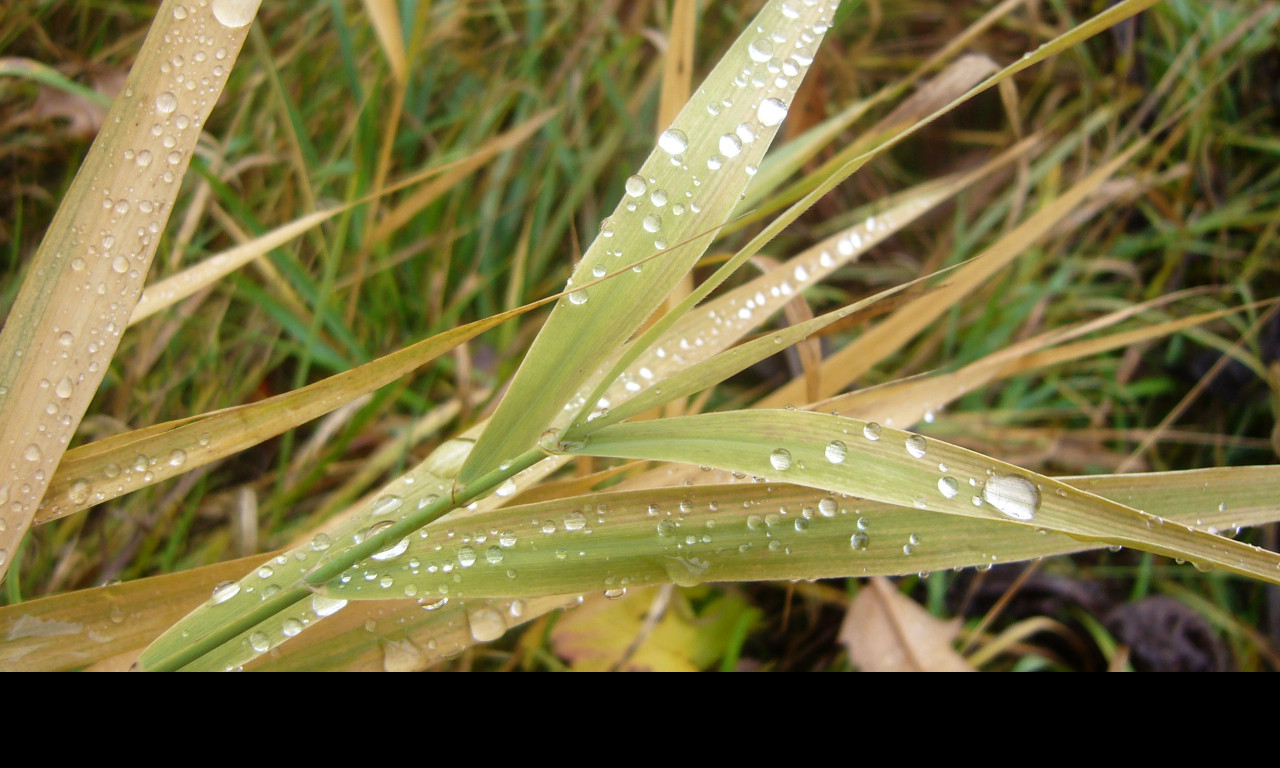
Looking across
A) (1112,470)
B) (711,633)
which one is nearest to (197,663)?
(711,633)

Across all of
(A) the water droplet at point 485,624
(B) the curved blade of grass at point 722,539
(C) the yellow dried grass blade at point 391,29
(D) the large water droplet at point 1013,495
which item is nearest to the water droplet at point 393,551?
(B) the curved blade of grass at point 722,539

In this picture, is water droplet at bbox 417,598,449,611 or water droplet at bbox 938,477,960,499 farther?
water droplet at bbox 417,598,449,611

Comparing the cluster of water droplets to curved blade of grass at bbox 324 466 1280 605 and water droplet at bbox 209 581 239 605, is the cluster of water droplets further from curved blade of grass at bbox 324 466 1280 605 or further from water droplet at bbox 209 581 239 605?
water droplet at bbox 209 581 239 605

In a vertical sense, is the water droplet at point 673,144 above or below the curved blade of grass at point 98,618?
above

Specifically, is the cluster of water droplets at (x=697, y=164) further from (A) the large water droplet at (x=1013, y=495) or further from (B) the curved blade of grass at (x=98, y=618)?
(B) the curved blade of grass at (x=98, y=618)

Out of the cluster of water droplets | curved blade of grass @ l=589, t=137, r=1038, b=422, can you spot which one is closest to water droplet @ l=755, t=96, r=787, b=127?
the cluster of water droplets

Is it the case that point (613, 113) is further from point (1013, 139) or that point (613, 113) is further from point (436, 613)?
point (436, 613)
